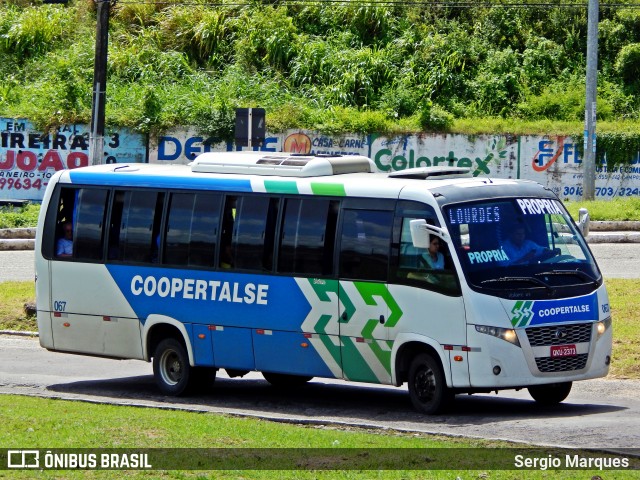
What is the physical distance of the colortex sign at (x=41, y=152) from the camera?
3872 centimetres

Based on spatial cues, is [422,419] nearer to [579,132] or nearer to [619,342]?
[619,342]

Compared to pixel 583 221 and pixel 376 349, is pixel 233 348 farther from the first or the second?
pixel 583 221

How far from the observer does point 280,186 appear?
13.4 meters

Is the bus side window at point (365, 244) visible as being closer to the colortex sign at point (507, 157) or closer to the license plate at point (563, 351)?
→ the license plate at point (563, 351)

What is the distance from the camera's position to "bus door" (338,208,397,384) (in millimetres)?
12273

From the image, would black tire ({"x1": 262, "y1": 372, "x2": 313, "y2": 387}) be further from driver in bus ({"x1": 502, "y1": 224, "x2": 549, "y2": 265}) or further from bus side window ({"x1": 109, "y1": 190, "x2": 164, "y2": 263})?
driver in bus ({"x1": 502, "y1": 224, "x2": 549, "y2": 265})

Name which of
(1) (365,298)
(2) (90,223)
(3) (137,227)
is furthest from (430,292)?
(2) (90,223)

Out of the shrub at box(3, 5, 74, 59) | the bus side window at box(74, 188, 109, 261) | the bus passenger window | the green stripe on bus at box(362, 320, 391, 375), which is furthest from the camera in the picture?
the shrub at box(3, 5, 74, 59)

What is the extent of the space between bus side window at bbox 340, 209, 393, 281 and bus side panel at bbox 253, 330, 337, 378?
801 mm

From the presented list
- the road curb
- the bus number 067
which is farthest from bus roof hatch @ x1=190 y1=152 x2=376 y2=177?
the road curb

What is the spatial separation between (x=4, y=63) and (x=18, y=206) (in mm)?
10806

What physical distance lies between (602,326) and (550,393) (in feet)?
3.49

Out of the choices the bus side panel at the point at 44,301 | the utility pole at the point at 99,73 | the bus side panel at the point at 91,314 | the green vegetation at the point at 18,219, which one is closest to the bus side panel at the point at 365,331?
the bus side panel at the point at 91,314

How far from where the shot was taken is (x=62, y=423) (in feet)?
34.9
